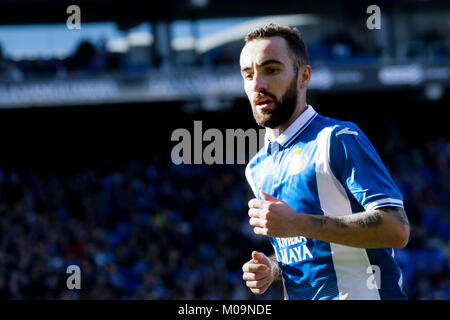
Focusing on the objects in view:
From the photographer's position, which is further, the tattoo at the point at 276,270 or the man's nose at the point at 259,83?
the tattoo at the point at 276,270

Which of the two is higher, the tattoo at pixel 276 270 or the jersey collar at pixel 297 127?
the jersey collar at pixel 297 127

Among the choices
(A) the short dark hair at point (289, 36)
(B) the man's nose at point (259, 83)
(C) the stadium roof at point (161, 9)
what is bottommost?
(B) the man's nose at point (259, 83)

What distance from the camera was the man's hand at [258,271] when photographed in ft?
11.3

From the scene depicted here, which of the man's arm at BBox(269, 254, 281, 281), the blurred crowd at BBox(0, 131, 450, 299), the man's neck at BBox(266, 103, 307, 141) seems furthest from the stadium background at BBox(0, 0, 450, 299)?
the man's neck at BBox(266, 103, 307, 141)

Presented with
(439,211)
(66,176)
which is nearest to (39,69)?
(66,176)

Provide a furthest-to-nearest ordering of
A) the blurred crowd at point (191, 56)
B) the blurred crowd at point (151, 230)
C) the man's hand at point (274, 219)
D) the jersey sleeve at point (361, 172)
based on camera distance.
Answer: the blurred crowd at point (191, 56)
the blurred crowd at point (151, 230)
the jersey sleeve at point (361, 172)
the man's hand at point (274, 219)

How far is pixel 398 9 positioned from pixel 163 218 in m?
9.51

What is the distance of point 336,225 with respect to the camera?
119 inches

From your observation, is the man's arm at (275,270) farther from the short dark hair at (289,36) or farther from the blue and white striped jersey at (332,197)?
the short dark hair at (289,36)

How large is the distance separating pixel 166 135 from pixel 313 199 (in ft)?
56.5

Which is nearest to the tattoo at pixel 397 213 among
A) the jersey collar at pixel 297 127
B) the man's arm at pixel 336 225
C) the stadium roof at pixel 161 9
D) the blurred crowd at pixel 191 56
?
the man's arm at pixel 336 225

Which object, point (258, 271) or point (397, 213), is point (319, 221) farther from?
point (258, 271)

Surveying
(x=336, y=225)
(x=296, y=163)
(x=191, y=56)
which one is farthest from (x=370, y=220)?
(x=191, y=56)

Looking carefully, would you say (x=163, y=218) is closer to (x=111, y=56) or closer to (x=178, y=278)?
(x=178, y=278)
